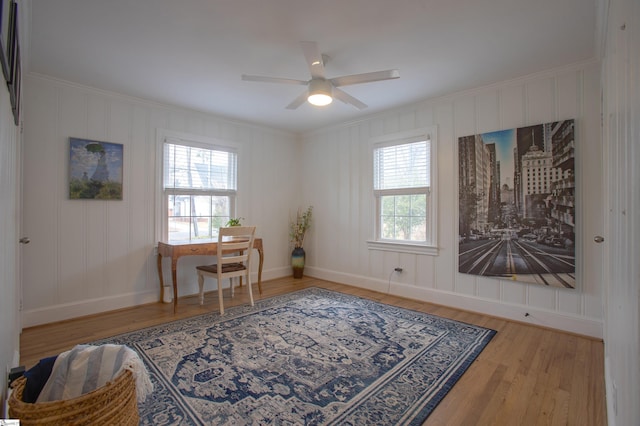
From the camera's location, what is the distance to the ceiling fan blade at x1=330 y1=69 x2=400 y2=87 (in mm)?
2373

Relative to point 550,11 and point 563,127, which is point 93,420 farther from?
point 563,127

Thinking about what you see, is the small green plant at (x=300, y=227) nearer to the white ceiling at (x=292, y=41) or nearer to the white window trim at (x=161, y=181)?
the white window trim at (x=161, y=181)

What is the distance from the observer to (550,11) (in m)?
2.11

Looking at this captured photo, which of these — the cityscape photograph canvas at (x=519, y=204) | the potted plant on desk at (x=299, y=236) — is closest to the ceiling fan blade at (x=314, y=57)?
the cityscape photograph canvas at (x=519, y=204)

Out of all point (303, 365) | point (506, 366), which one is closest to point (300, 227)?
point (303, 365)

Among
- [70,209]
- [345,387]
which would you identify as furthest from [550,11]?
[70,209]

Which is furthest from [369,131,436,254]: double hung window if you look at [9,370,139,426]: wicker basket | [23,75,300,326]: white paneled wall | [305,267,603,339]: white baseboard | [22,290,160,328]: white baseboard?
[9,370,139,426]: wicker basket

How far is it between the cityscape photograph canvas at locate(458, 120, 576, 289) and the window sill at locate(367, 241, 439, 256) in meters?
0.38

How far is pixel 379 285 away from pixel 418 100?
249cm

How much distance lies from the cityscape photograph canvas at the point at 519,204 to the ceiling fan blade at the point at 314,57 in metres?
1.97

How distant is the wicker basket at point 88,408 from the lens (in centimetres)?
112

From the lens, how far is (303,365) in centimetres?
226

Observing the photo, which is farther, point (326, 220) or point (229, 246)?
point (326, 220)

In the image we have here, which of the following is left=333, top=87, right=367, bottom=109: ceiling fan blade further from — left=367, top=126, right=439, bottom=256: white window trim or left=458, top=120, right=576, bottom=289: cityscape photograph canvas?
left=458, top=120, right=576, bottom=289: cityscape photograph canvas
